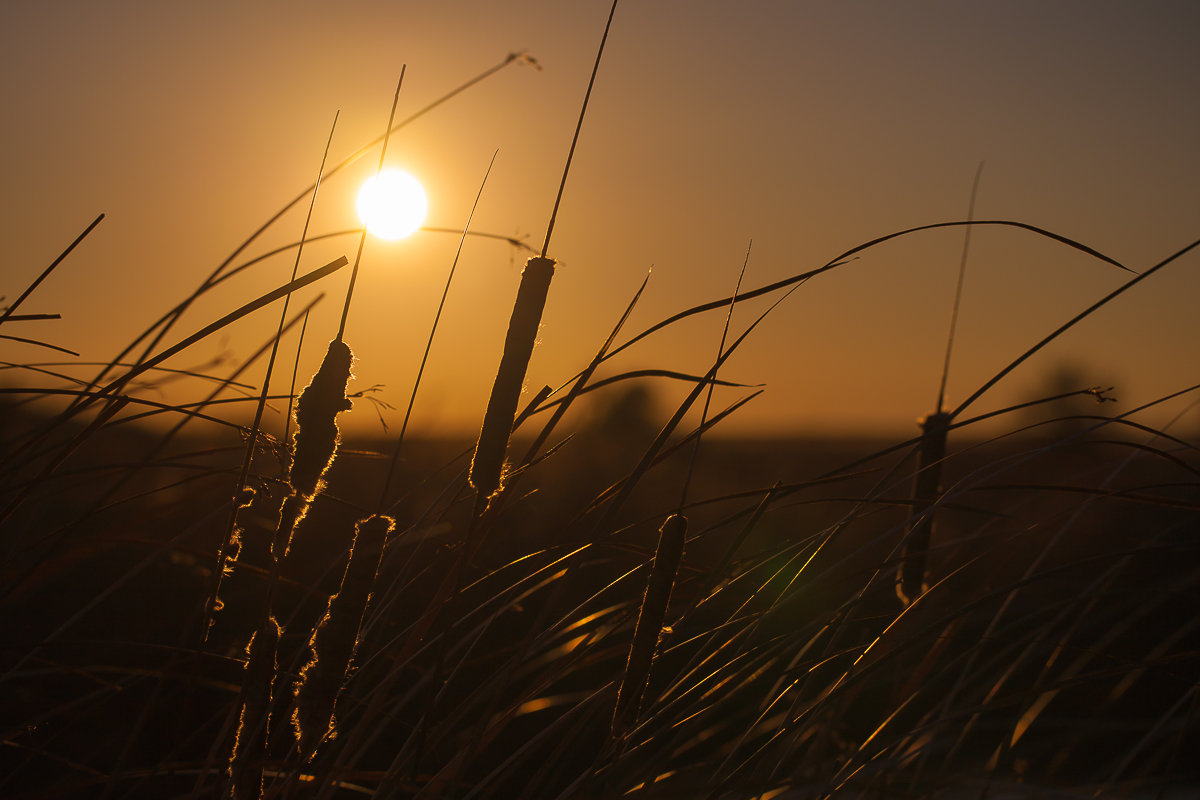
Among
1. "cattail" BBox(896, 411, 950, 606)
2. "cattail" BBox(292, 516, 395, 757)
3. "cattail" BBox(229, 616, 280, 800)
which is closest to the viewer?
"cattail" BBox(229, 616, 280, 800)

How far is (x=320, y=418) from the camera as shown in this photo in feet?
4.35

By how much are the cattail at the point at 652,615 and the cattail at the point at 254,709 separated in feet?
1.65

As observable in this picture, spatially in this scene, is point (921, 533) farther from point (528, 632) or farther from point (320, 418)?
point (320, 418)

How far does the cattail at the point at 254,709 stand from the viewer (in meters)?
1.22

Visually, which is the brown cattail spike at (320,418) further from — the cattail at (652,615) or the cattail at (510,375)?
the cattail at (652,615)

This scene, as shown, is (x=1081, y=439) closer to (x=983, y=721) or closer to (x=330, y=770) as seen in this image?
(x=330, y=770)

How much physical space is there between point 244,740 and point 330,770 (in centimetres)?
14

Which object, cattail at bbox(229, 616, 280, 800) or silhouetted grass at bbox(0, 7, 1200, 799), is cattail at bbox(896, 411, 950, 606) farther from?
cattail at bbox(229, 616, 280, 800)

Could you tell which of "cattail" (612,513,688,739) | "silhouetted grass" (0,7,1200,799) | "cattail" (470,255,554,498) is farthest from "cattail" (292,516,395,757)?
"cattail" (612,513,688,739)

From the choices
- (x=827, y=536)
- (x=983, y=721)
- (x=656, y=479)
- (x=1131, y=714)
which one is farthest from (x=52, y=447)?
(x=656, y=479)

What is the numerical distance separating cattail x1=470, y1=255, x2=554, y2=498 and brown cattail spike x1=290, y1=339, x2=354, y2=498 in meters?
0.23

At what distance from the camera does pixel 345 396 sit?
1338mm

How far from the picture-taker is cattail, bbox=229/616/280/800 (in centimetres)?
122

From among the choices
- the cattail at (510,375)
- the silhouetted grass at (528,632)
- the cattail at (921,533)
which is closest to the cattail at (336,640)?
the silhouetted grass at (528,632)
